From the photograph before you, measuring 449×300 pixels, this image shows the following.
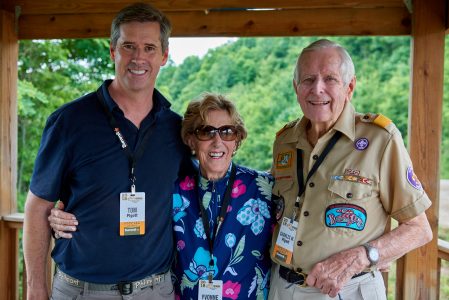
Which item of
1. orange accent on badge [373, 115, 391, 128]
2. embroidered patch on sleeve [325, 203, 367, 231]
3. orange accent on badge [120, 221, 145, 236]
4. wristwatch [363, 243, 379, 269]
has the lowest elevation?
wristwatch [363, 243, 379, 269]

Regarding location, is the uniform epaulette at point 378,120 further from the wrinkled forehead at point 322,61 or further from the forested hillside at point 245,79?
the forested hillside at point 245,79

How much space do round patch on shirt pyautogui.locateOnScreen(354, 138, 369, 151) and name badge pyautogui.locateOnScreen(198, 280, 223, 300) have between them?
0.82 meters

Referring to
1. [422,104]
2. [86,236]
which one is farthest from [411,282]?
[86,236]

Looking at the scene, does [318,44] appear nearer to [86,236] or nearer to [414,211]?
[414,211]

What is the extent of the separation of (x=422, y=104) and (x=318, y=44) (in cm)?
117

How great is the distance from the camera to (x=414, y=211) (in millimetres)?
1839

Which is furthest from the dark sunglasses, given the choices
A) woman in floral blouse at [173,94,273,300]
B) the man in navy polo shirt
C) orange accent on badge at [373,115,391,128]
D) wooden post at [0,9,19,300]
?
wooden post at [0,9,19,300]

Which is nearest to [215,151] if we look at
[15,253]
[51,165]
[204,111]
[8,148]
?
[204,111]

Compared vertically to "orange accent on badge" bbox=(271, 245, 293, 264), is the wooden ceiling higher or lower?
higher

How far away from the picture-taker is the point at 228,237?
81.3 inches

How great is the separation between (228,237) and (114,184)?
544 mm

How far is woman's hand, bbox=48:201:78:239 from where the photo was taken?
1979 millimetres

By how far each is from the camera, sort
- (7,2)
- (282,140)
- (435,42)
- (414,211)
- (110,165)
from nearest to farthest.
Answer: (414,211), (110,165), (282,140), (435,42), (7,2)

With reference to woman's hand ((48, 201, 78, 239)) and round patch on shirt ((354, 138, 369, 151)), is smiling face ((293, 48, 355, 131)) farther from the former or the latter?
woman's hand ((48, 201, 78, 239))
